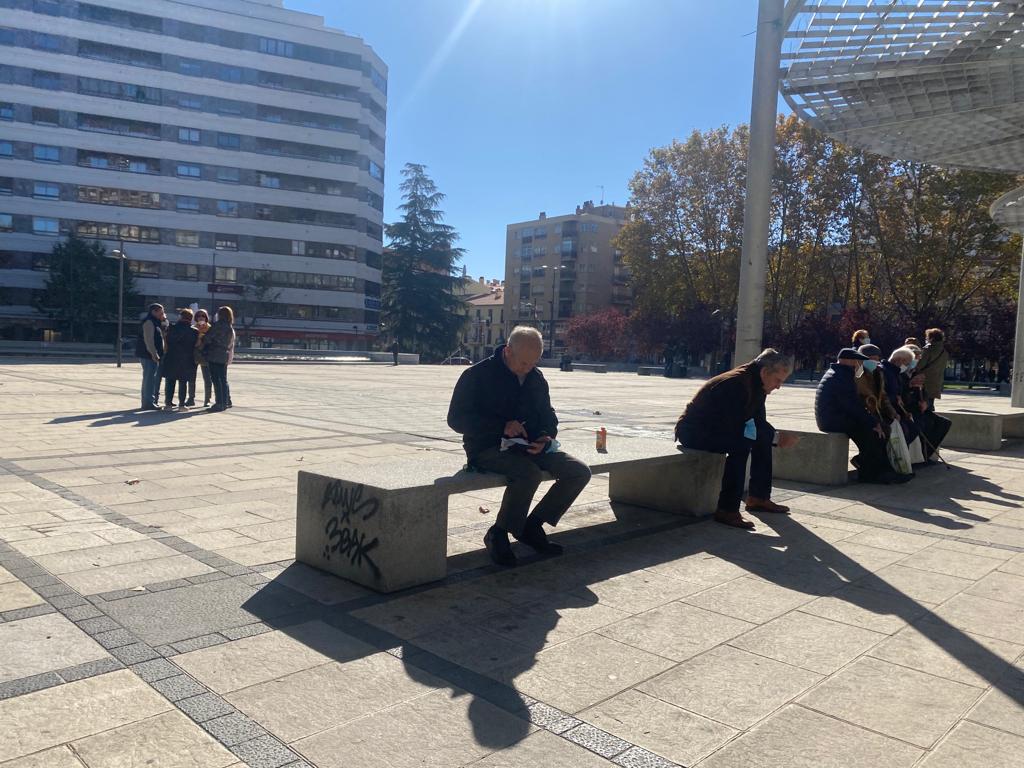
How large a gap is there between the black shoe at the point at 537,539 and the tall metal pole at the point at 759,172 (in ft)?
10.2

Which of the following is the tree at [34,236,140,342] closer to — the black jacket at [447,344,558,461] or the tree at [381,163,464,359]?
the tree at [381,163,464,359]

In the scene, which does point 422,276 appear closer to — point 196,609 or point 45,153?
point 45,153

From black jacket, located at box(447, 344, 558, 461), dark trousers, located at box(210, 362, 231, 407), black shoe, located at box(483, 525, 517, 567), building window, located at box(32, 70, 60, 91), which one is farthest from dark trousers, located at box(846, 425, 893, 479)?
building window, located at box(32, 70, 60, 91)

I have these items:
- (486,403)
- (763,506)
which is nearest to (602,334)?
(763,506)

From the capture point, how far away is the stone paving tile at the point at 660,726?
264 centimetres

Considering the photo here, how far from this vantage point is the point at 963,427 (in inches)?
462

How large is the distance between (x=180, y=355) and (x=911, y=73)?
38.8ft

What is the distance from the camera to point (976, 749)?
2.68m

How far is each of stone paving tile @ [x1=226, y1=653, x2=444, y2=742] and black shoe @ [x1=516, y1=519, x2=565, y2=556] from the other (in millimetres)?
1851

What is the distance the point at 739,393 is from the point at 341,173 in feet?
227

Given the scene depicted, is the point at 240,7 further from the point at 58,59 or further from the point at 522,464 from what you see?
the point at 522,464

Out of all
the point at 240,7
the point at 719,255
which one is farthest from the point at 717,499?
the point at 240,7

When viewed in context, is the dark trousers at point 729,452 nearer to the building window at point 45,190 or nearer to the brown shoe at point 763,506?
the brown shoe at point 763,506

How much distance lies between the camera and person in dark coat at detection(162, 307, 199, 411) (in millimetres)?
12867
